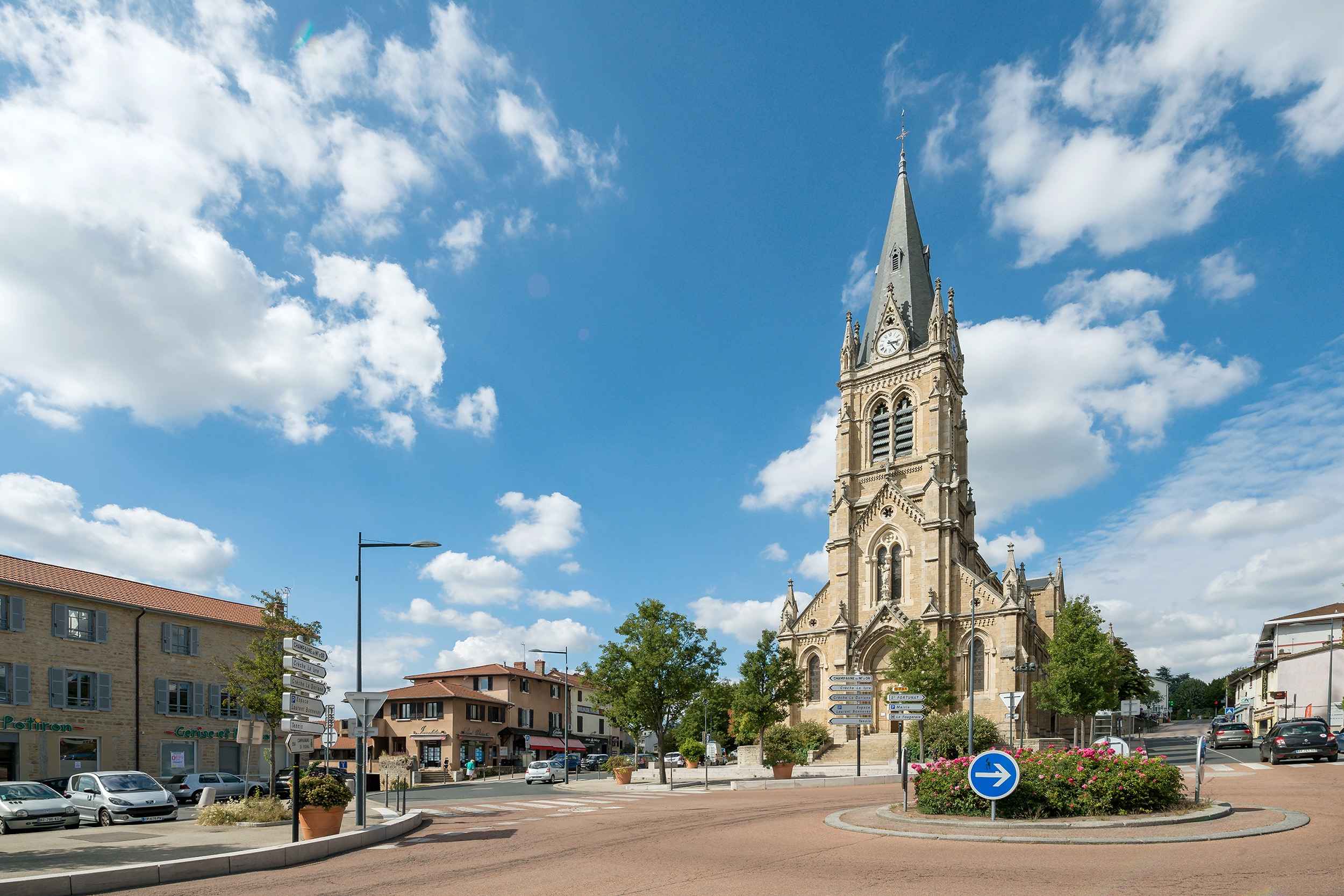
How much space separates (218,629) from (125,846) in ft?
103

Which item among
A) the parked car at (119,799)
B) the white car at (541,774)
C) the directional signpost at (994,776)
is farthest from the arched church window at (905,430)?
the parked car at (119,799)

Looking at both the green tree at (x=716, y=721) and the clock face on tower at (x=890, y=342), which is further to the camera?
the clock face on tower at (x=890, y=342)

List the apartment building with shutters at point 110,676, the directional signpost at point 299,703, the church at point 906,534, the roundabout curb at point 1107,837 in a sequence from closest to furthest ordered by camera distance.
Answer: the roundabout curb at point 1107,837 → the directional signpost at point 299,703 → the apartment building with shutters at point 110,676 → the church at point 906,534

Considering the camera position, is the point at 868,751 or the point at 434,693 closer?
the point at 868,751

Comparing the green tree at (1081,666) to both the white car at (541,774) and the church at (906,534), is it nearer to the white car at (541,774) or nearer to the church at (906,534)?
the church at (906,534)

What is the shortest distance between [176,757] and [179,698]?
3.38 meters

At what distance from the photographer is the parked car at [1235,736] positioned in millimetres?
41000

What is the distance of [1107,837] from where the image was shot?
11703mm

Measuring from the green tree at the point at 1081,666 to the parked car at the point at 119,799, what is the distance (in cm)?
4309

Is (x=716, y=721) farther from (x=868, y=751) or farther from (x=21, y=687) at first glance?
(x=21, y=687)

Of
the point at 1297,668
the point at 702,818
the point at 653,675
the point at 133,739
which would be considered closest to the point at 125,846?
the point at 702,818

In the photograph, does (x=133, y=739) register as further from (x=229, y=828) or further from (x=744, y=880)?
(x=744, y=880)

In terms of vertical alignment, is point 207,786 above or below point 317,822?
below

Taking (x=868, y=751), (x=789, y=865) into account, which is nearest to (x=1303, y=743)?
(x=868, y=751)
